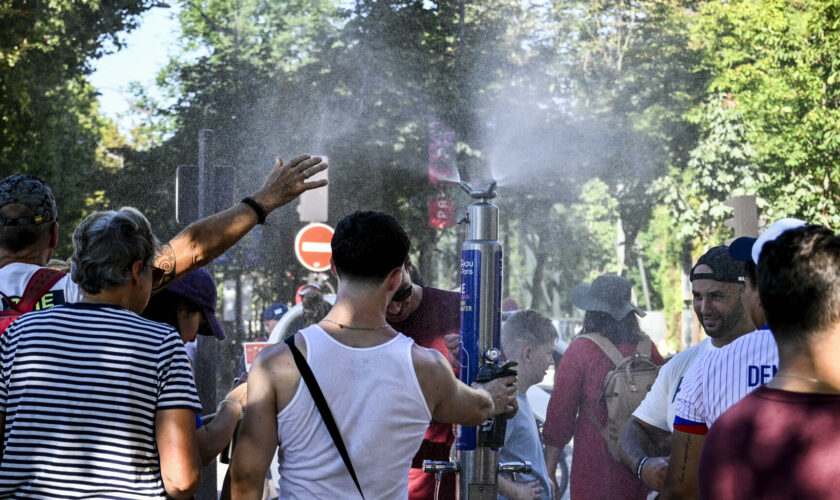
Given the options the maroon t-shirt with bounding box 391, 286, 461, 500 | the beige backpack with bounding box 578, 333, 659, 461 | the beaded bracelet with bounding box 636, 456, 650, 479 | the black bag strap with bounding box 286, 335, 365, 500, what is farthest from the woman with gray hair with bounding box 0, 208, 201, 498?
the beige backpack with bounding box 578, 333, 659, 461

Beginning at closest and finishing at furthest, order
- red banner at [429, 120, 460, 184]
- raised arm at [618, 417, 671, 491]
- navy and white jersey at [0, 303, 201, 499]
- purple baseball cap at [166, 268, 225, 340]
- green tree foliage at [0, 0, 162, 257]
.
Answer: navy and white jersey at [0, 303, 201, 499] < purple baseball cap at [166, 268, 225, 340] < raised arm at [618, 417, 671, 491] < green tree foliage at [0, 0, 162, 257] < red banner at [429, 120, 460, 184]

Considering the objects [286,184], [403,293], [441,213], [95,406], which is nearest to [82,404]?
[95,406]

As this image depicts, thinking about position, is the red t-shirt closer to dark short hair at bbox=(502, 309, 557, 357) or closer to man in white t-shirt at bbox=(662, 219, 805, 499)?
dark short hair at bbox=(502, 309, 557, 357)

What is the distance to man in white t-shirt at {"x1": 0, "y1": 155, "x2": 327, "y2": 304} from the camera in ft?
10.2

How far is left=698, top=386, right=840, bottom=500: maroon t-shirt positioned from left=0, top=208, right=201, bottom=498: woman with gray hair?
131 centimetres

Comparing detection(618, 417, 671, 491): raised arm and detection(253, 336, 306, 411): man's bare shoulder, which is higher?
detection(253, 336, 306, 411): man's bare shoulder

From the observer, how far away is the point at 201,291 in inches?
132

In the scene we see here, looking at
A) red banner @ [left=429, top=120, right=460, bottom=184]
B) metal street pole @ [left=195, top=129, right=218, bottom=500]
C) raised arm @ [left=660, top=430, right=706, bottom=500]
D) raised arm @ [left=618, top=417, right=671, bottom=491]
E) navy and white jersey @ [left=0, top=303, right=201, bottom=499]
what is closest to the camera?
navy and white jersey @ [left=0, top=303, right=201, bottom=499]

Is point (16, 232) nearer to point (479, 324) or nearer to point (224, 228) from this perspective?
point (224, 228)

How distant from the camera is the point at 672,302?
39000mm

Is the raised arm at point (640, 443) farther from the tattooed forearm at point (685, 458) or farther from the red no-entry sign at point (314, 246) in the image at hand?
the red no-entry sign at point (314, 246)

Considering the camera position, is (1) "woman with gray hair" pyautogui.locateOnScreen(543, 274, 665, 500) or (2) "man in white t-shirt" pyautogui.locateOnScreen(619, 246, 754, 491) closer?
(2) "man in white t-shirt" pyautogui.locateOnScreen(619, 246, 754, 491)

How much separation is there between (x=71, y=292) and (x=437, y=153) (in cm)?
1843

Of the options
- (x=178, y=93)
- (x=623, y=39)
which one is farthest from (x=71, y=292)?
(x=623, y=39)
